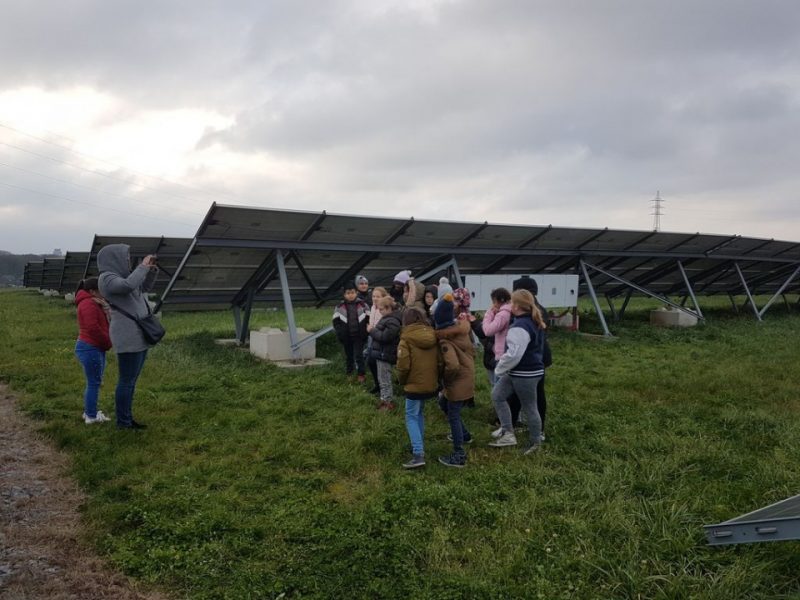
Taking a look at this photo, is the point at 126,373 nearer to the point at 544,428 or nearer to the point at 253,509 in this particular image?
the point at 253,509

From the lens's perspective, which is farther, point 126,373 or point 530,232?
point 530,232

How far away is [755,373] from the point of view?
29.7 ft

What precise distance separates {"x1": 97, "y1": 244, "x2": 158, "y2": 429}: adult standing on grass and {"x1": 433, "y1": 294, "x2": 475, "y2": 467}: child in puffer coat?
3.16 metres

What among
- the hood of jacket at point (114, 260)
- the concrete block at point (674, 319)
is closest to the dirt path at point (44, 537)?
the hood of jacket at point (114, 260)

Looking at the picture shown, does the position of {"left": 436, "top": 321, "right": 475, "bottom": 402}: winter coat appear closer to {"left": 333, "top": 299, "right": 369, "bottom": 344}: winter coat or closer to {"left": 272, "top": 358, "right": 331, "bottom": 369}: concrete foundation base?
{"left": 333, "top": 299, "right": 369, "bottom": 344}: winter coat

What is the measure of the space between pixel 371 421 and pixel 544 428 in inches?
77.7

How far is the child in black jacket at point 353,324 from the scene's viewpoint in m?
8.88

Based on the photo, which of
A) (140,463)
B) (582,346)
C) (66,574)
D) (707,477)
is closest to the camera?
(66,574)

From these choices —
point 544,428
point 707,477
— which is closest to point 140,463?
point 544,428

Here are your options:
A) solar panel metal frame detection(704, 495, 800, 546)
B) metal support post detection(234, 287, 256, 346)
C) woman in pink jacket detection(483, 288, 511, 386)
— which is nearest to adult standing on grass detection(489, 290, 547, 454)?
woman in pink jacket detection(483, 288, 511, 386)

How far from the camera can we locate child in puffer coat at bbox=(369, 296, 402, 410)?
6.64 m

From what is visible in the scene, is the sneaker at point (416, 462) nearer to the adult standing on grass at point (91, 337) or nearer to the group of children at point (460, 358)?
the group of children at point (460, 358)

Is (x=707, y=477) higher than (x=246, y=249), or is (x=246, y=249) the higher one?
(x=246, y=249)

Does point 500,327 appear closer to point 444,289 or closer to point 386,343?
point 444,289
